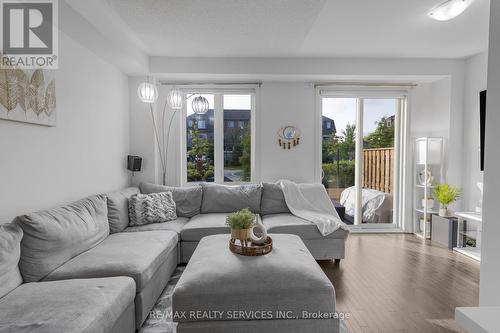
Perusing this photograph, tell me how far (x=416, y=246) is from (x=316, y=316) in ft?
9.17

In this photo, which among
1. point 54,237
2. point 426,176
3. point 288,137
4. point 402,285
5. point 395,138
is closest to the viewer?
point 54,237

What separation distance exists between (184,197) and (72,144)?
4.80 ft

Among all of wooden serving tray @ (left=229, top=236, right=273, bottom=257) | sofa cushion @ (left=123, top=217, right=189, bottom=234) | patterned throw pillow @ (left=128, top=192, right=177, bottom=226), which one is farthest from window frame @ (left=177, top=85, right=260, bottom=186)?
wooden serving tray @ (left=229, top=236, right=273, bottom=257)

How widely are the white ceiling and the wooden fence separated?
149 cm

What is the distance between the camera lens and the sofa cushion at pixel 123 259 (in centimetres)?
188

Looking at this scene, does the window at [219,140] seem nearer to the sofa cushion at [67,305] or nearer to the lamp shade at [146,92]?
the lamp shade at [146,92]

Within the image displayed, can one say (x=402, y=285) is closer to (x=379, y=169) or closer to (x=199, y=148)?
(x=379, y=169)

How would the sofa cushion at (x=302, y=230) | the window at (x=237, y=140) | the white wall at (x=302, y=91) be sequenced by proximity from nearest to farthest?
the sofa cushion at (x=302, y=230) < the white wall at (x=302, y=91) < the window at (x=237, y=140)

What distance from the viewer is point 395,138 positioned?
14.7 feet

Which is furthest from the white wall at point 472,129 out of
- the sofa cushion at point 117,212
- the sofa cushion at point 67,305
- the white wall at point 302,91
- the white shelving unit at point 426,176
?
the sofa cushion at point 117,212

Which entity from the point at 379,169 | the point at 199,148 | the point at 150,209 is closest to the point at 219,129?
the point at 199,148

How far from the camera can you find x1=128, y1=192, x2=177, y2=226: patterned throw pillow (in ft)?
10.3

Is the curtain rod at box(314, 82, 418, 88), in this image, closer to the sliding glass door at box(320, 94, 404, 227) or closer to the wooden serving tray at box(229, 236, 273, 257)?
the sliding glass door at box(320, 94, 404, 227)

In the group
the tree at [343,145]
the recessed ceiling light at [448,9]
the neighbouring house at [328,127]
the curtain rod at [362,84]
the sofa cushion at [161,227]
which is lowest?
the sofa cushion at [161,227]
